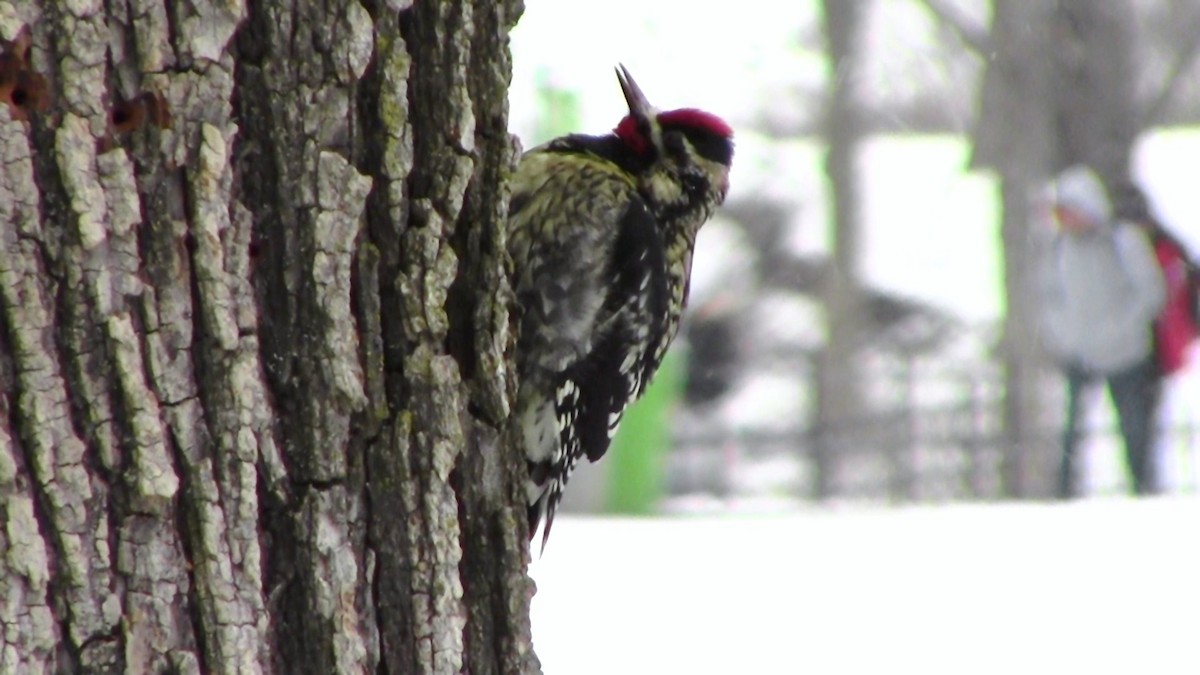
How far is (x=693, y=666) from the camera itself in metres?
4.17

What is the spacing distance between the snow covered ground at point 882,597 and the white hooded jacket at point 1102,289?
4.48 feet

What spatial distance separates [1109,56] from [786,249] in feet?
9.41

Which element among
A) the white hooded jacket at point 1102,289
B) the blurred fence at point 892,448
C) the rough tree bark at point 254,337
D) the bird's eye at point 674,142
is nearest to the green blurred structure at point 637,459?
the blurred fence at point 892,448

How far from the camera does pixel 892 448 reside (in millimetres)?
10727

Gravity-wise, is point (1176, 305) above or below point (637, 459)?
above

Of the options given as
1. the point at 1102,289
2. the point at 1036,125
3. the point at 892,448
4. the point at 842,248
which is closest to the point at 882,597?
the point at 1102,289

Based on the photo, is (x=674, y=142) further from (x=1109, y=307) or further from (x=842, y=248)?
(x=842, y=248)

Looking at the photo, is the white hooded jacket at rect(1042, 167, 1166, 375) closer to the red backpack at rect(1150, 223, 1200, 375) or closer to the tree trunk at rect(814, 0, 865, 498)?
the red backpack at rect(1150, 223, 1200, 375)

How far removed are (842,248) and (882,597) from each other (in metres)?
6.82

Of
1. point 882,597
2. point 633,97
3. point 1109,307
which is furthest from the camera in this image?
point 1109,307

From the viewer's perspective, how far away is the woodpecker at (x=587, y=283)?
271cm

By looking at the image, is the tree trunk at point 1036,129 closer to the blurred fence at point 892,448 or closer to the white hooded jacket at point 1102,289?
the blurred fence at point 892,448

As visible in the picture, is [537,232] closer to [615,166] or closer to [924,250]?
[615,166]

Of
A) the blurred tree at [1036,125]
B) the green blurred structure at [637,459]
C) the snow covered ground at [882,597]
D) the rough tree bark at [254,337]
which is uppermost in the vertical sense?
the blurred tree at [1036,125]
